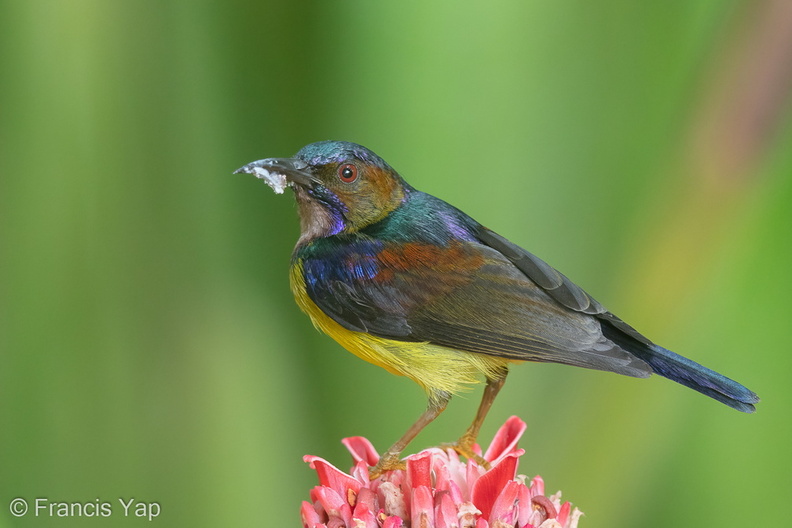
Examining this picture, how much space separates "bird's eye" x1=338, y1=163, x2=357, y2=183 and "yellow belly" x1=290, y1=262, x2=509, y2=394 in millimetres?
142

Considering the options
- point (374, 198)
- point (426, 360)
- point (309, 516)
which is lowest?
point (309, 516)

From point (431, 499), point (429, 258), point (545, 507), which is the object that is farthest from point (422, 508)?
point (429, 258)

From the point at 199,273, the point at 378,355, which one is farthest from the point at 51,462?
the point at 378,355

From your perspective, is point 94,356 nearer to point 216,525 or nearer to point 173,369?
point 173,369

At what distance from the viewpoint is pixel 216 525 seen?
1273 mm

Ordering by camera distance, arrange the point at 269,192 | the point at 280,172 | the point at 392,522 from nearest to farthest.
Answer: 1. the point at 392,522
2. the point at 280,172
3. the point at 269,192

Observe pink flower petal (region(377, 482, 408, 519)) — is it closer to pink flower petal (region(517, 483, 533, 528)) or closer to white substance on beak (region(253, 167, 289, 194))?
pink flower petal (region(517, 483, 533, 528))

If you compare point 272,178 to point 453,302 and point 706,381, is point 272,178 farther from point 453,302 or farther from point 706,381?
point 706,381

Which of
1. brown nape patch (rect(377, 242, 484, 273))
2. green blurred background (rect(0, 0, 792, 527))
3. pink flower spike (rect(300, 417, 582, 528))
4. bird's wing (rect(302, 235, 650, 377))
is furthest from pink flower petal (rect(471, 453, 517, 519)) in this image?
green blurred background (rect(0, 0, 792, 527))

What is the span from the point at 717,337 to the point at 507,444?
644 mm

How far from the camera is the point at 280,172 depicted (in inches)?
32.5

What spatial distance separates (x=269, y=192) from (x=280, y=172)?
1.70ft

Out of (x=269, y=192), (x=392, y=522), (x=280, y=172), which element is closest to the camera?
(x=392, y=522)

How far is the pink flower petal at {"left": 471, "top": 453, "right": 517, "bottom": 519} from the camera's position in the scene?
75 centimetres
